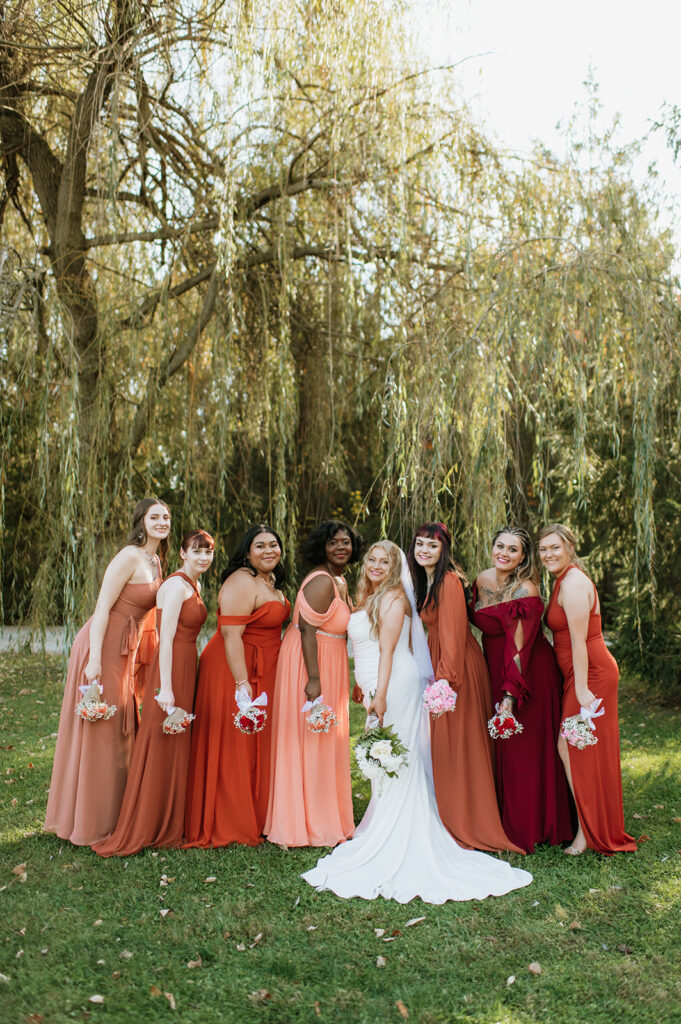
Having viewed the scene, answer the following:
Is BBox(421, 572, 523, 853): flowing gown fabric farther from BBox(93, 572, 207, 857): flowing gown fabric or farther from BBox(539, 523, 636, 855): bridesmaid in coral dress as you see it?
BBox(93, 572, 207, 857): flowing gown fabric

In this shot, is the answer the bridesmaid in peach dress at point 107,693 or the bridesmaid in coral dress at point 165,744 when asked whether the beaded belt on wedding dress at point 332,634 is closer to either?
the bridesmaid in coral dress at point 165,744

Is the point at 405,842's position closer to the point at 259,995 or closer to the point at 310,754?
the point at 310,754

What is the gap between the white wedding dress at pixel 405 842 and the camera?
11.5 ft

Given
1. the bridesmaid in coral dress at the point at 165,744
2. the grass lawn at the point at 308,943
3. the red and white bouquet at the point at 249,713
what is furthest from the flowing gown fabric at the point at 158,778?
the red and white bouquet at the point at 249,713

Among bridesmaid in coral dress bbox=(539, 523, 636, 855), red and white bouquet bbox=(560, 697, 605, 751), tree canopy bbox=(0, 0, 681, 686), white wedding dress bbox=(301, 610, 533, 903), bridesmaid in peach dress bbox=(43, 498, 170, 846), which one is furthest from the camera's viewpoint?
tree canopy bbox=(0, 0, 681, 686)

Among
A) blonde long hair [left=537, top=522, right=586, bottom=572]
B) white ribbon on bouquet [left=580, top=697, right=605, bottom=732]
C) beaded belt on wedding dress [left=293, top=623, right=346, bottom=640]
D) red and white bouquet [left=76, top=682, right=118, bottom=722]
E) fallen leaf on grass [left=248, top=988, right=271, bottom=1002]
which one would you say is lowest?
fallen leaf on grass [left=248, top=988, right=271, bottom=1002]

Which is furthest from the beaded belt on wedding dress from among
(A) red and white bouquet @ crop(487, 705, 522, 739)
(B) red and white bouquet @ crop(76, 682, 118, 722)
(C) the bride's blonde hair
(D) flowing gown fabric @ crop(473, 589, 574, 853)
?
(B) red and white bouquet @ crop(76, 682, 118, 722)

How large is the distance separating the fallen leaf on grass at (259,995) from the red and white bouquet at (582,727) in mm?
1654

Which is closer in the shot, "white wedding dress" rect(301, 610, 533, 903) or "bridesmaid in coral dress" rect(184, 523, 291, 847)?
"white wedding dress" rect(301, 610, 533, 903)

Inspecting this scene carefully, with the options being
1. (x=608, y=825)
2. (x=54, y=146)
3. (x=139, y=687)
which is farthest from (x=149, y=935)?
(x=54, y=146)

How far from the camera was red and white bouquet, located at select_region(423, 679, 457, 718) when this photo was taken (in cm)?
376

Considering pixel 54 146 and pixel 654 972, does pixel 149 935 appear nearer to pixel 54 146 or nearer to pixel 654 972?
pixel 654 972

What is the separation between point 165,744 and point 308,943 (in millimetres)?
1251

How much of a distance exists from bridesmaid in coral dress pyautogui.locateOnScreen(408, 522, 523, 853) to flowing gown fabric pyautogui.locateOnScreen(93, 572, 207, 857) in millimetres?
1119
